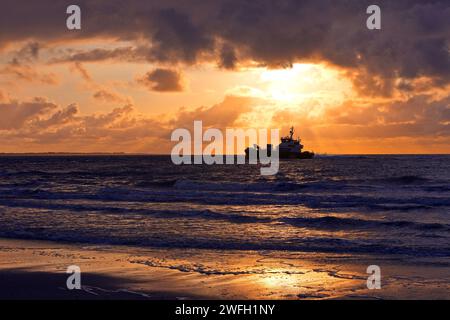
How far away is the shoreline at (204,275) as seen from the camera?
39.8ft

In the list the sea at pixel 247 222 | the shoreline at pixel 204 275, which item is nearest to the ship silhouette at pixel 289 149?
the sea at pixel 247 222

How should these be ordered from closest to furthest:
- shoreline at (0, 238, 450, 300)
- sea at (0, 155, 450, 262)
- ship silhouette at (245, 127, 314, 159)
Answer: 1. shoreline at (0, 238, 450, 300)
2. sea at (0, 155, 450, 262)
3. ship silhouette at (245, 127, 314, 159)

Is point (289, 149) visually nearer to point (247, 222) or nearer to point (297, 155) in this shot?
point (297, 155)

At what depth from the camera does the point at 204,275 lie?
14.1 meters

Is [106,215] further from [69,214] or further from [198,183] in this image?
[198,183]

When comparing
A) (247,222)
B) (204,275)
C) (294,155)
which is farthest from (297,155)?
(204,275)

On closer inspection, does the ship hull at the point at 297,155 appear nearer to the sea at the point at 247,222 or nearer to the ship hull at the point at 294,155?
the ship hull at the point at 294,155

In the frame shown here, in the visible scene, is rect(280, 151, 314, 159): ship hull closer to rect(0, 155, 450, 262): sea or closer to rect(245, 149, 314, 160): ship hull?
rect(245, 149, 314, 160): ship hull

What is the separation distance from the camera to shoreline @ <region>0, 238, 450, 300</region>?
39.8 feet

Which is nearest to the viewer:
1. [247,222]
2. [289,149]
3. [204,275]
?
[204,275]

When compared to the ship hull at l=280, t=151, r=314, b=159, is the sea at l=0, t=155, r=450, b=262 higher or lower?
lower

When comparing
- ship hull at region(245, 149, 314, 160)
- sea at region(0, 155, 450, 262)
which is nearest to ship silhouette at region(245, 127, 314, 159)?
ship hull at region(245, 149, 314, 160)

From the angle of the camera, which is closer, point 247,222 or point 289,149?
point 247,222
